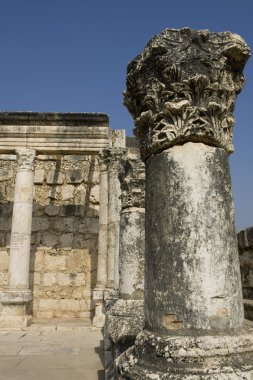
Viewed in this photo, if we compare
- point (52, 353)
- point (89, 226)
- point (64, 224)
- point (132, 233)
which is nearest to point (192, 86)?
point (132, 233)

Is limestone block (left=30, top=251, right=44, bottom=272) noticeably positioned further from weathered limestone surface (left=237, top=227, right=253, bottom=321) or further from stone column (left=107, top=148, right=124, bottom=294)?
weathered limestone surface (left=237, top=227, right=253, bottom=321)

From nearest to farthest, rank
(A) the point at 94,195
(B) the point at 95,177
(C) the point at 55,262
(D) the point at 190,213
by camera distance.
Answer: (D) the point at 190,213
(C) the point at 55,262
(A) the point at 94,195
(B) the point at 95,177

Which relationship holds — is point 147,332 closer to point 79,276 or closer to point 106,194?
point 106,194

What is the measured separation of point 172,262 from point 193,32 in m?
1.89

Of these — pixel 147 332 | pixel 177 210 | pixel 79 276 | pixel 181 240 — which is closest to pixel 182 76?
pixel 177 210

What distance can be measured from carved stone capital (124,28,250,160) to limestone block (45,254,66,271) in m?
11.8

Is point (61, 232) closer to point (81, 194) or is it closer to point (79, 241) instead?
point (79, 241)

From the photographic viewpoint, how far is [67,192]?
15008 millimetres

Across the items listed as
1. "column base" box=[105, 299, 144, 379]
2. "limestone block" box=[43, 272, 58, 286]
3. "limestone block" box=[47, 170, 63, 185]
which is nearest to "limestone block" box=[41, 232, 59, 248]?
"limestone block" box=[43, 272, 58, 286]

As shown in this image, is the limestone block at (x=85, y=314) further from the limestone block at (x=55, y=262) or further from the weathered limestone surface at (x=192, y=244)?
the weathered limestone surface at (x=192, y=244)

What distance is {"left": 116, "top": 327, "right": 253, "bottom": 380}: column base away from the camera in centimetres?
246

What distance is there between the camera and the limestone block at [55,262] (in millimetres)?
14352

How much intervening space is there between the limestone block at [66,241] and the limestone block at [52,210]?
3.04 feet

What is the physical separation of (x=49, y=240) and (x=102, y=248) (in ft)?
10.2
